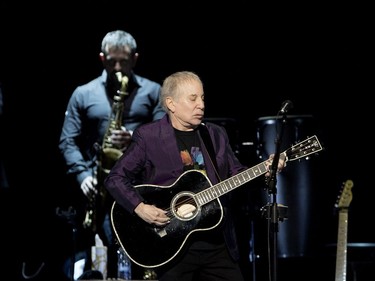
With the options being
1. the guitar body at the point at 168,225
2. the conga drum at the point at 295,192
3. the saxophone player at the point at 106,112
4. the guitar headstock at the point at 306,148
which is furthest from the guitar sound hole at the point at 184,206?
the conga drum at the point at 295,192

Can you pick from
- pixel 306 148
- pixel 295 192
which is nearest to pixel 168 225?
pixel 306 148

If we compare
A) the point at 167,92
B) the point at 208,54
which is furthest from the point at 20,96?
the point at 167,92

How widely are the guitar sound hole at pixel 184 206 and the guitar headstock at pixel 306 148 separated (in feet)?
2.02

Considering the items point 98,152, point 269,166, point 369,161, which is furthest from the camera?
point 369,161

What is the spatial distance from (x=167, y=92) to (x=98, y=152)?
65.7 inches

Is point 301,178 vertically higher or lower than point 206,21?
lower

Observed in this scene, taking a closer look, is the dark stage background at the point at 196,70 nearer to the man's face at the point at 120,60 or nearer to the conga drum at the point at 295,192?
the conga drum at the point at 295,192

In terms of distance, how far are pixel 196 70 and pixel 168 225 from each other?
3126mm

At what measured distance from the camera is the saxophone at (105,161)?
241 inches

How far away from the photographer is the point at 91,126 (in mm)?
6371

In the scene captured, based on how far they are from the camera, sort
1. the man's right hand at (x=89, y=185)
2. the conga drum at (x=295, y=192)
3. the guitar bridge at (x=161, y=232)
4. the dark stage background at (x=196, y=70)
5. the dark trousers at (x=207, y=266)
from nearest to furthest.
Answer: the dark trousers at (x=207, y=266) → the guitar bridge at (x=161, y=232) → the man's right hand at (x=89, y=185) → the conga drum at (x=295, y=192) → the dark stage background at (x=196, y=70)

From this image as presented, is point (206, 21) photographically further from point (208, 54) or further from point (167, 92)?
point (167, 92)

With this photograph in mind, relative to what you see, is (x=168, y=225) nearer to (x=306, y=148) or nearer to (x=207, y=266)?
(x=207, y=266)

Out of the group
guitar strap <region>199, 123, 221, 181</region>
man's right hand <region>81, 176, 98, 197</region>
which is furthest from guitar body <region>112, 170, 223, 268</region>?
man's right hand <region>81, 176, 98, 197</region>
